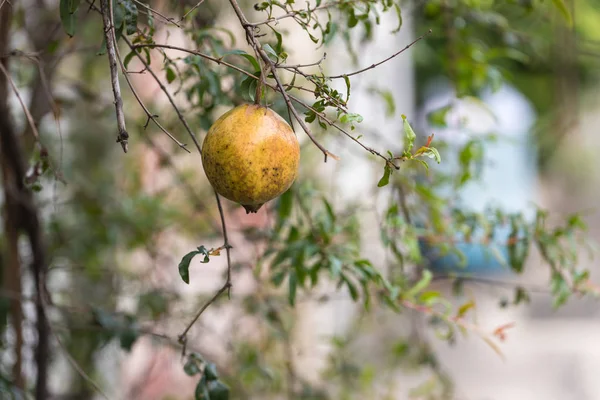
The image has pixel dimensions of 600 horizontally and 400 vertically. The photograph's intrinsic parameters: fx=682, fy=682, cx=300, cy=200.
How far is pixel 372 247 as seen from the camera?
10.1ft

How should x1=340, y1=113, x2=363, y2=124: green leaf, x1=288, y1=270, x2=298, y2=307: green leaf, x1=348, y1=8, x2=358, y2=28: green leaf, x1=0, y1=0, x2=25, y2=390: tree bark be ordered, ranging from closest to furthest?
x1=340, y1=113, x2=363, y2=124: green leaf, x1=348, y1=8, x2=358, y2=28: green leaf, x1=288, y1=270, x2=298, y2=307: green leaf, x1=0, y1=0, x2=25, y2=390: tree bark

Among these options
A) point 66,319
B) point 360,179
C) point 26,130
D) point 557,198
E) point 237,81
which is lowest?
point 66,319

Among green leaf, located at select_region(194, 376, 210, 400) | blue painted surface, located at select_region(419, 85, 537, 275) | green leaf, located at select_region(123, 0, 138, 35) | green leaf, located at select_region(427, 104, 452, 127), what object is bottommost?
green leaf, located at select_region(194, 376, 210, 400)

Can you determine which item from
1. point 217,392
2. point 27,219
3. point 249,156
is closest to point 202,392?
point 217,392

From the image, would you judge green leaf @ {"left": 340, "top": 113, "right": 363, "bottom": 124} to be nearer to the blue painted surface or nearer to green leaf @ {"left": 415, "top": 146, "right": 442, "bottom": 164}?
green leaf @ {"left": 415, "top": 146, "right": 442, "bottom": 164}

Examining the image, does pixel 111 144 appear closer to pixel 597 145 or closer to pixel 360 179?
pixel 360 179

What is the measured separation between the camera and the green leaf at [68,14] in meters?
0.92

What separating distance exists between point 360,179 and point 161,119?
2.01 metres

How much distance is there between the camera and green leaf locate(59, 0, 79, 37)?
916 mm

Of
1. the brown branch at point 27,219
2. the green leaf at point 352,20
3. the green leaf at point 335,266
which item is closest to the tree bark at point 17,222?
the brown branch at point 27,219

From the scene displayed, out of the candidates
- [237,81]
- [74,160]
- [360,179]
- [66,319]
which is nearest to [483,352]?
[360,179]

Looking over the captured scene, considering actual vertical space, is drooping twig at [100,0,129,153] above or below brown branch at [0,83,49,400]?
below

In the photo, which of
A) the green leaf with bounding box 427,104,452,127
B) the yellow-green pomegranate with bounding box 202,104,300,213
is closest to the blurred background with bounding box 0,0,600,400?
the green leaf with bounding box 427,104,452,127

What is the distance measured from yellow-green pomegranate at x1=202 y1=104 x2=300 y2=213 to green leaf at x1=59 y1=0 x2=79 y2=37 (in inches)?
12.0
